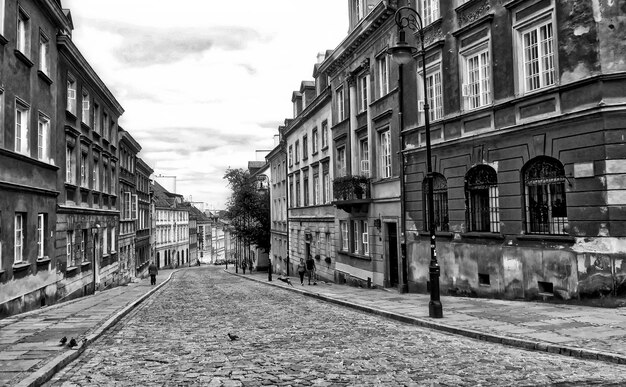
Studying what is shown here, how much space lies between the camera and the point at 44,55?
18.0 metres

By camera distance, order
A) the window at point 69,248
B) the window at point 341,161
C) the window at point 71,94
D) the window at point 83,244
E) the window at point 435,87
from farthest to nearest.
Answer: the window at point 341,161
the window at point 83,244
the window at point 71,94
the window at point 69,248
the window at point 435,87

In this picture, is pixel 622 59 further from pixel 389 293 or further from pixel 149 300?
pixel 149 300

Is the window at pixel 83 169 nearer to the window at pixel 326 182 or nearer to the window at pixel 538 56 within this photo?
the window at pixel 326 182

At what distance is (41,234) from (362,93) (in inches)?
581

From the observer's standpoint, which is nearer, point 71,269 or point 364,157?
point 71,269

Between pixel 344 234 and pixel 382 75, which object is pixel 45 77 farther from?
pixel 344 234

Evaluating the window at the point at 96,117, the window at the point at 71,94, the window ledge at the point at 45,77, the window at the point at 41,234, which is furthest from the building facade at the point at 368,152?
the window at the point at 96,117

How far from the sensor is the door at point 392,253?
20.9m

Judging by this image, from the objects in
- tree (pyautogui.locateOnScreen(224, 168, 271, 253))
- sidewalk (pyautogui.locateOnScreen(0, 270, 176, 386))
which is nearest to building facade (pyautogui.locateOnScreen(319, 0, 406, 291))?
sidewalk (pyautogui.locateOnScreen(0, 270, 176, 386))

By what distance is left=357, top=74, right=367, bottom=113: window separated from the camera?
24058mm

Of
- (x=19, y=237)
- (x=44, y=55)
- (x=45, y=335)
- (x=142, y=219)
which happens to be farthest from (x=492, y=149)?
(x=142, y=219)

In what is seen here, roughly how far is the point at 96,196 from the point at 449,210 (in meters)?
18.1

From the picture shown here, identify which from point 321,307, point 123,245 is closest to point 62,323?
point 321,307

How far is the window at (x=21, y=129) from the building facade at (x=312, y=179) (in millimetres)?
16056
